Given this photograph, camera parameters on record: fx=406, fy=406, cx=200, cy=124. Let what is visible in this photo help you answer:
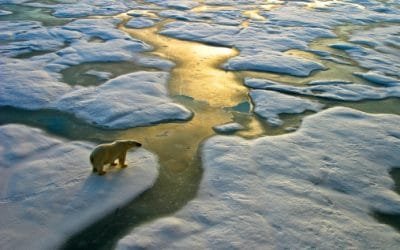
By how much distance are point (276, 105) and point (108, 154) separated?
107 inches

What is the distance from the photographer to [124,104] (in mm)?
5379

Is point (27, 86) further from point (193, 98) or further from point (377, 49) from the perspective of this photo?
point (377, 49)

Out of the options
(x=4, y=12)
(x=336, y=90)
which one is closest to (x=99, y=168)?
(x=336, y=90)

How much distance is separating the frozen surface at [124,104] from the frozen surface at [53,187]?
0.70m

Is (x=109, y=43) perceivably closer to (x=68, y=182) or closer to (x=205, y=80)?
(x=205, y=80)

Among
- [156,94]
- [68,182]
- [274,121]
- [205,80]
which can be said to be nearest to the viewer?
[68,182]

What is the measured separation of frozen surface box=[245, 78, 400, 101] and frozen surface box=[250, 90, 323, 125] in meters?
0.27

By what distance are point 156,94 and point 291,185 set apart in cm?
260

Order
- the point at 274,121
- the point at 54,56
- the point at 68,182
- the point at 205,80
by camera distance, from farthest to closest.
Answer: the point at 54,56 → the point at 205,80 → the point at 274,121 → the point at 68,182

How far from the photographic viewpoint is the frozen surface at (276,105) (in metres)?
5.39

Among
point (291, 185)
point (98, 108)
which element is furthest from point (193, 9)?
point (291, 185)

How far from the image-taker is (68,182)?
377 cm

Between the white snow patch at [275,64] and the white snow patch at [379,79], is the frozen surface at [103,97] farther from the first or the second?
the white snow patch at [379,79]

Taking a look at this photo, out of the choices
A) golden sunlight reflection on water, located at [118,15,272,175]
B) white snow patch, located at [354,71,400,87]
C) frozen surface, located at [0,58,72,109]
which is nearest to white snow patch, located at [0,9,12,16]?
golden sunlight reflection on water, located at [118,15,272,175]
